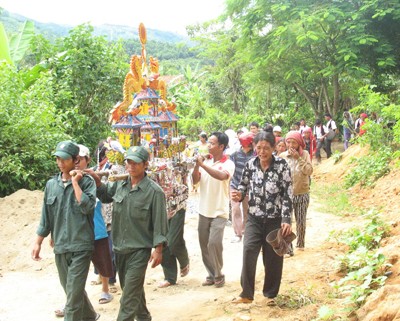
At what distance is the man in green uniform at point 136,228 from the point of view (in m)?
4.17

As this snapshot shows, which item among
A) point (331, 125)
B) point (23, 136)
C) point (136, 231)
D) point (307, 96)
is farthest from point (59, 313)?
point (307, 96)

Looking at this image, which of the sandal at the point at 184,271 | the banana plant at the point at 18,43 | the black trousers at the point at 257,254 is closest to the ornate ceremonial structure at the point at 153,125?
the sandal at the point at 184,271

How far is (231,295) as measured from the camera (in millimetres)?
5418

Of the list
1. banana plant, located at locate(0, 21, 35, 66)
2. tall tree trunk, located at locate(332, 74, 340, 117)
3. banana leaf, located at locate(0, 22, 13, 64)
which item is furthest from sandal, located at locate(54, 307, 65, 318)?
tall tree trunk, located at locate(332, 74, 340, 117)

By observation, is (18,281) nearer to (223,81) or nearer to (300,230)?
(300,230)

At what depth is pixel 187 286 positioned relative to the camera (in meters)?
6.05

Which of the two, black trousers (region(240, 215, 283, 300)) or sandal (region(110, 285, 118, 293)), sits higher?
black trousers (region(240, 215, 283, 300))

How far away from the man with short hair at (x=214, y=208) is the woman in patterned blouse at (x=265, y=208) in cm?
96

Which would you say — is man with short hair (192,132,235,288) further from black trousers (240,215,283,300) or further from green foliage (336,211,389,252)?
green foliage (336,211,389,252)

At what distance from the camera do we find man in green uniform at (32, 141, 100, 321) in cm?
418

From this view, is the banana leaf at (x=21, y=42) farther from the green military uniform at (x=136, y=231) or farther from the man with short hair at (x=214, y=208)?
the green military uniform at (x=136, y=231)

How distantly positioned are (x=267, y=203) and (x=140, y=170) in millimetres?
1330

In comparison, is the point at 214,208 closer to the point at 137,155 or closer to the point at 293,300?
the point at 293,300

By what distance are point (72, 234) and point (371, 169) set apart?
9.20 metres
